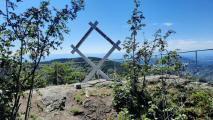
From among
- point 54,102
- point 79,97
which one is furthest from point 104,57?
point 54,102

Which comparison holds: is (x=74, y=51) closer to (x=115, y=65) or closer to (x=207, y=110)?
(x=115, y=65)

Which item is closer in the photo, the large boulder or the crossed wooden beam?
the large boulder

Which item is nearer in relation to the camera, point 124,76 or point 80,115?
point 80,115

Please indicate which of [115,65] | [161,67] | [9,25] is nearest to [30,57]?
[9,25]

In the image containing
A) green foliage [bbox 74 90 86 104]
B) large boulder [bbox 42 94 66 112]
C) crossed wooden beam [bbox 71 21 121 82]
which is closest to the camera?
large boulder [bbox 42 94 66 112]

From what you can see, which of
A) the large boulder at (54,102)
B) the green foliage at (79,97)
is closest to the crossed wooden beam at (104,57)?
the green foliage at (79,97)

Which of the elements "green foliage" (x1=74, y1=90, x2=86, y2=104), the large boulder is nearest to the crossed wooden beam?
"green foliage" (x1=74, y1=90, x2=86, y2=104)

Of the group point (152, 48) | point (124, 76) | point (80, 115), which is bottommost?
point (80, 115)

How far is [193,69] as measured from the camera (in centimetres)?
1464

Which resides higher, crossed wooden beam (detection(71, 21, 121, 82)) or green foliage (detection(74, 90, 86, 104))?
crossed wooden beam (detection(71, 21, 121, 82))

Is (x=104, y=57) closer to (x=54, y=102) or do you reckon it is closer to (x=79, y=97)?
(x=79, y=97)

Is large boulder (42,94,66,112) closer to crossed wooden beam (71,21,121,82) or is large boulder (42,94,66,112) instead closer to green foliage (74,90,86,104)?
green foliage (74,90,86,104)

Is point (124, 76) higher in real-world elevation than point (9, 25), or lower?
lower

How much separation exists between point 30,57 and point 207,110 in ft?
22.4
